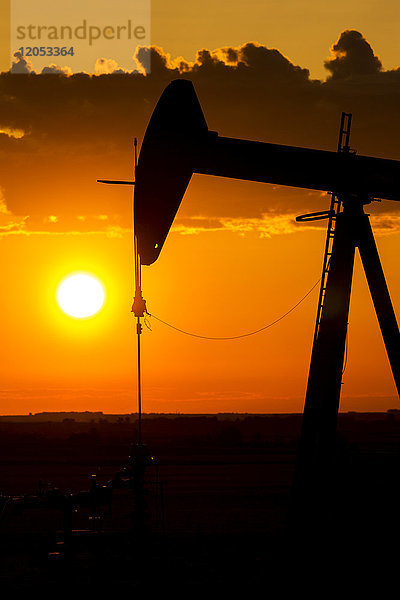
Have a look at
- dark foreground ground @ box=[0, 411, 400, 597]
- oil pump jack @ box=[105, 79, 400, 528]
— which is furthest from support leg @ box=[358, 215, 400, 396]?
dark foreground ground @ box=[0, 411, 400, 597]

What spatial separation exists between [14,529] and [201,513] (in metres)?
6.09

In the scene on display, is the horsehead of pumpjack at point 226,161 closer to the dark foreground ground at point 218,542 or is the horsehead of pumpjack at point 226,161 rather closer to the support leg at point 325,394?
the support leg at point 325,394

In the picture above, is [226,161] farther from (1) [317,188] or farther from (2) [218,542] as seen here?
(2) [218,542]

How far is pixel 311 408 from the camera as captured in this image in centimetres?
1438

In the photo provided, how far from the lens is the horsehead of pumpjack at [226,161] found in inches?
556

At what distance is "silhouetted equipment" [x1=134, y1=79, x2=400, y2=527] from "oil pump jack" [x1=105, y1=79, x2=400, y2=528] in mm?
15

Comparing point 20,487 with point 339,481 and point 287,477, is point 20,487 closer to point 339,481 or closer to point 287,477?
point 287,477

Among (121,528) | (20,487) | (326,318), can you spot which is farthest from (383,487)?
(20,487)

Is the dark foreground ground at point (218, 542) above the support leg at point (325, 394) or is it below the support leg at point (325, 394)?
below

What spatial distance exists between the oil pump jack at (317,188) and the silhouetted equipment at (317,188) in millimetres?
15

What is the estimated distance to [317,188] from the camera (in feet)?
49.5

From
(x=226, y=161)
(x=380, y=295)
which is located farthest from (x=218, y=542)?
(x=226, y=161)

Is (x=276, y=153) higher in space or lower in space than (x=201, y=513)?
higher

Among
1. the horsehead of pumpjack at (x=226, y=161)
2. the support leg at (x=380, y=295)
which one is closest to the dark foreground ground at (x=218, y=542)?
the support leg at (x=380, y=295)
